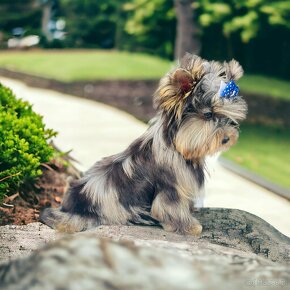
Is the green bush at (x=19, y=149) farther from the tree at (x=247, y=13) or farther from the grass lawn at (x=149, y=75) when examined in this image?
the tree at (x=247, y=13)

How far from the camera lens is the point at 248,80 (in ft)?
69.8

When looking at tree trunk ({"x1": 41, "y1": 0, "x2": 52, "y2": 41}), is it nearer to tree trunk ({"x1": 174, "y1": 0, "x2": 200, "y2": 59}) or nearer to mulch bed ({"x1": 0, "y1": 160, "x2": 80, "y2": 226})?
tree trunk ({"x1": 174, "y1": 0, "x2": 200, "y2": 59})

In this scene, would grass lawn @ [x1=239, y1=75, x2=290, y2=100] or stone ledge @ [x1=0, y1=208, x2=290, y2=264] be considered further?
grass lawn @ [x1=239, y1=75, x2=290, y2=100]

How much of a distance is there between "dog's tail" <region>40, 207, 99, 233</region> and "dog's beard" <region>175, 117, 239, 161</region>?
993 millimetres

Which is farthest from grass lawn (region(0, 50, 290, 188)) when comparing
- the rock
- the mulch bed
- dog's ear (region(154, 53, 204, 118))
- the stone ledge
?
the rock

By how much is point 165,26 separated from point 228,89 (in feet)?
62.1

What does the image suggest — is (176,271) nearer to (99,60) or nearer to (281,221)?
(281,221)

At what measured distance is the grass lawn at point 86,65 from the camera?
2112cm

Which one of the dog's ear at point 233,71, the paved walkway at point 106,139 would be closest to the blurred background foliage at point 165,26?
the paved walkway at point 106,139

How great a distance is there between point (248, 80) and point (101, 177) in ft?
52.2

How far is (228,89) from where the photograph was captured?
5484mm

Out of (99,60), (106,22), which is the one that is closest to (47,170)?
(99,60)

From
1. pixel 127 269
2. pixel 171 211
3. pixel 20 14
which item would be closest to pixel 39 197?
pixel 171 211

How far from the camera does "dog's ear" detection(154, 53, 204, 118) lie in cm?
543
